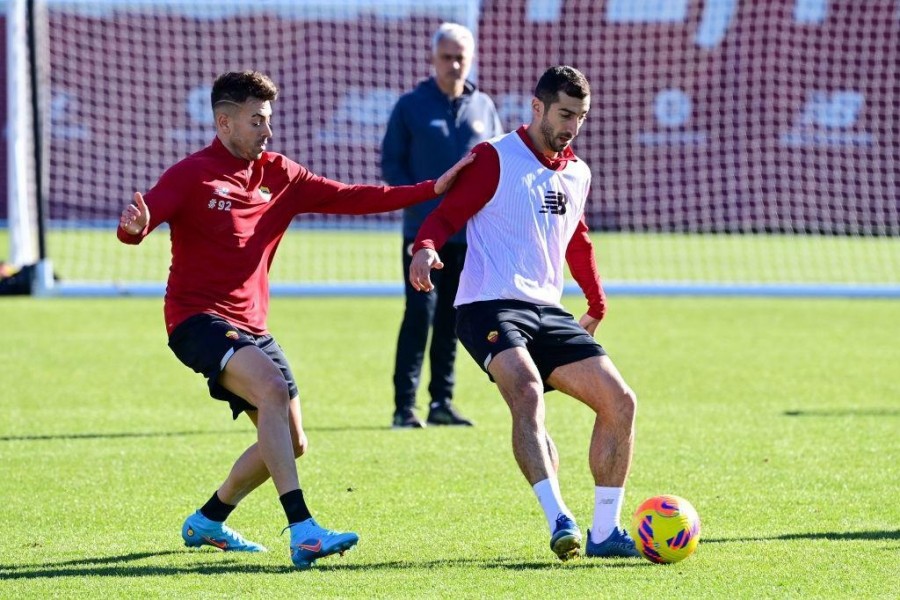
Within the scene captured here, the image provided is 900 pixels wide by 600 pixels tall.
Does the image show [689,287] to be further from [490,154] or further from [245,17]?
[245,17]

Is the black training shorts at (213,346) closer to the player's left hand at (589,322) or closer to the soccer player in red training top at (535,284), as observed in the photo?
the soccer player in red training top at (535,284)

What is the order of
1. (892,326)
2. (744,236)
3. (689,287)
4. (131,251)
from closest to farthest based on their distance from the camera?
(892,326), (689,287), (131,251), (744,236)

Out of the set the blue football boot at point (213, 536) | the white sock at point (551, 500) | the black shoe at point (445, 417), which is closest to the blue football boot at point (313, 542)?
the blue football boot at point (213, 536)

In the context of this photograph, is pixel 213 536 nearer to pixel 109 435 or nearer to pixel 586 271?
pixel 586 271

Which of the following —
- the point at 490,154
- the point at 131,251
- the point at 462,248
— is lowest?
the point at 131,251

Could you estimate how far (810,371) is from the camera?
11.4 meters

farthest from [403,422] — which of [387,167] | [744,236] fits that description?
[744,236]

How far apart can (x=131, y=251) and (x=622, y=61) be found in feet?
32.6

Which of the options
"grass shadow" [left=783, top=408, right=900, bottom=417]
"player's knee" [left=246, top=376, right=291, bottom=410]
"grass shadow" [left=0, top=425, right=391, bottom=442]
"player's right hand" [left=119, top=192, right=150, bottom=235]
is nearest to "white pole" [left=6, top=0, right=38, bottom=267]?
"grass shadow" [left=0, top=425, right=391, bottom=442]

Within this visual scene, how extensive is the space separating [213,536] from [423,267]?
4.43 feet

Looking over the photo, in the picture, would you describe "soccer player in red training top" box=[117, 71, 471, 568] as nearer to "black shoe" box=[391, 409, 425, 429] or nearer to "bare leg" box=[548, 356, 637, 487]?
"bare leg" box=[548, 356, 637, 487]

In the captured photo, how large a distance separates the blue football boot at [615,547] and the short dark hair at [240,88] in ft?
7.07

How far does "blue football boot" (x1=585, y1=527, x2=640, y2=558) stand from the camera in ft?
→ 18.6

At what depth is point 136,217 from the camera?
18.0 feet
